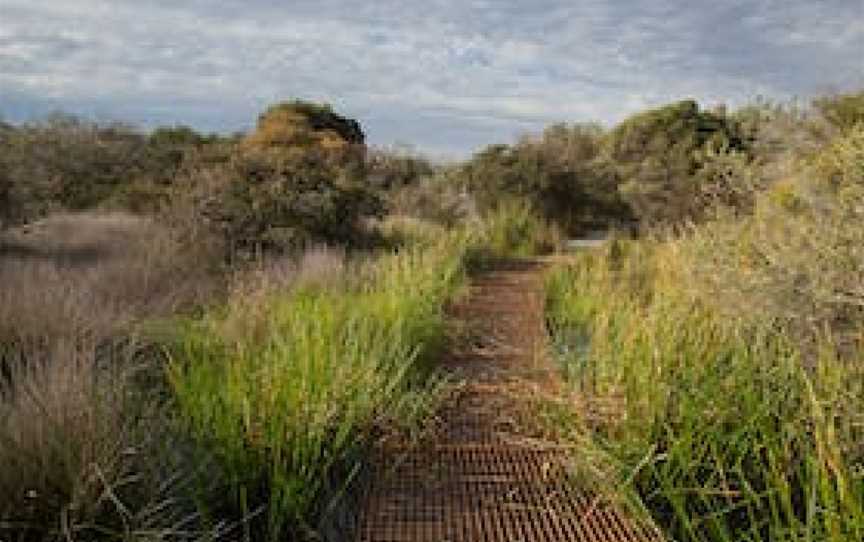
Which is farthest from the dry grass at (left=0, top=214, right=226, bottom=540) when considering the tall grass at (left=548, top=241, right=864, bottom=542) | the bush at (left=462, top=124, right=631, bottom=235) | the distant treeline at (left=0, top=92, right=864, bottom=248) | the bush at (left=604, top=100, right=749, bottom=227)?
the bush at (left=462, top=124, right=631, bottom=235)

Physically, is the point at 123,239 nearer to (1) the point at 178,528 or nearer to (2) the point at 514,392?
(2) the point at 514,392

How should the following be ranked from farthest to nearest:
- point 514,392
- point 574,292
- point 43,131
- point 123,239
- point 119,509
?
point 43,131 < point 123,239 < point 574,292 < point 514,392 < point 119,509

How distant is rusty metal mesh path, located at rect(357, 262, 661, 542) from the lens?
4.88m

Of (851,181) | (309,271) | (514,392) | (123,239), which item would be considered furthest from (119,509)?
(123,239)

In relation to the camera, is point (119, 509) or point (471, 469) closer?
point (119, 509)

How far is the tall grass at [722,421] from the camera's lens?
4.24 m

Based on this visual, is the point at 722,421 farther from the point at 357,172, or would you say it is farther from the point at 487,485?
the point at 357,172

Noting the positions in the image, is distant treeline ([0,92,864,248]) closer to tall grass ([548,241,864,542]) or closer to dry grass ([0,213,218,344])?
dry grass ([0,213,218,344])

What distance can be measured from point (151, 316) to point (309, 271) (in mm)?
2388

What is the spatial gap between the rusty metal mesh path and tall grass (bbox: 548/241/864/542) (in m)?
0.23

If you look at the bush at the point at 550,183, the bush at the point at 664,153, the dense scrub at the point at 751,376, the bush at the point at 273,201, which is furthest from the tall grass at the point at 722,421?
the bush at the point at 550,183

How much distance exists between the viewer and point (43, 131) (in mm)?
26172

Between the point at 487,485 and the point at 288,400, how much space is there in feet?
2.97

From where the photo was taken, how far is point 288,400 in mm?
→ 5328
